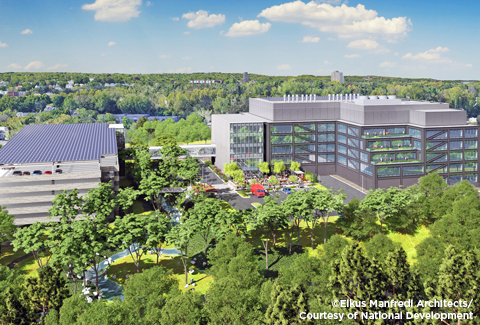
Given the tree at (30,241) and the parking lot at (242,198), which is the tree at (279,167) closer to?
the parking lot at (242,198)

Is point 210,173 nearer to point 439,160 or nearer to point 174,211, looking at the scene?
point 174,211

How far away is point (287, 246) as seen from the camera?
83562 mm

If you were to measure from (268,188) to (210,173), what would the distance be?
2593 cm

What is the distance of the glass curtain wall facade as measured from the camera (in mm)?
127312

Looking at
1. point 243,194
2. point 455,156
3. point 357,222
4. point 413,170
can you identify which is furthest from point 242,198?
point 455,156

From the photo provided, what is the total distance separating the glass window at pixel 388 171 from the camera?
111 metres

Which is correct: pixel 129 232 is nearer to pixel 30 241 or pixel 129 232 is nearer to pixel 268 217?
pixel 30 241

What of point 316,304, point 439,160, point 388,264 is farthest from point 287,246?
point 439,160

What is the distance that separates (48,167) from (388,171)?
78.9 meters

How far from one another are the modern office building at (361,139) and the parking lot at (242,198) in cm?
419

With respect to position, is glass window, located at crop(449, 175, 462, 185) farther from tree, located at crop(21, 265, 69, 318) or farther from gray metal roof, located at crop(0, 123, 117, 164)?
tree, located at crop(21, 265, 69, 318)

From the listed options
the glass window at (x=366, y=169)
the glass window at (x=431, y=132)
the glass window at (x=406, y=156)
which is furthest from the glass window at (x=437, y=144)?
the glass window at (x=366, y=169)

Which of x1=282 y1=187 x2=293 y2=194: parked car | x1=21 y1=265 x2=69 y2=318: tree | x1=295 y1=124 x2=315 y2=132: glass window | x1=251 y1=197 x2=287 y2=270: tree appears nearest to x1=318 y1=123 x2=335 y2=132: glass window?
x1=295 y1=124 x2=315 y2=132: glass window

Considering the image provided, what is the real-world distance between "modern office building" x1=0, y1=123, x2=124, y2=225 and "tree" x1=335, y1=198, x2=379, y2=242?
48058 mm
